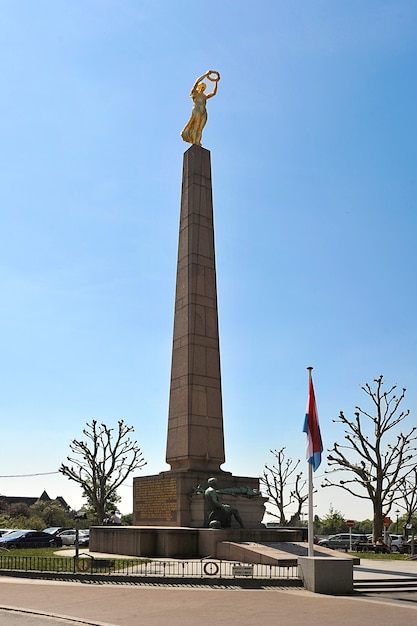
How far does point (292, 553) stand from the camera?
2036 centimetres

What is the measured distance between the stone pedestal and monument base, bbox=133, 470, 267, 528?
25.5 ft

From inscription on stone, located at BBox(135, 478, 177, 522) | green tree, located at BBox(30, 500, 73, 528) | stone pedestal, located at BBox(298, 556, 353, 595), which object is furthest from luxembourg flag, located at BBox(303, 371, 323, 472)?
green tree, located at BBox(30, 500, 73, 528)

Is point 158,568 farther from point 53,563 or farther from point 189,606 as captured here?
point 189,606

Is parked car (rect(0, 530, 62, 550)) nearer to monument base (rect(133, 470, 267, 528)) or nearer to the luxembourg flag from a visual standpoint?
monument base (rect(133, 470, 267, 528))

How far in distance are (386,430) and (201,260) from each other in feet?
73.0

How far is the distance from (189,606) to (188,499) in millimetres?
10526

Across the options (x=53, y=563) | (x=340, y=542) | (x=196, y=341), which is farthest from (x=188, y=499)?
(x=340, y=542)

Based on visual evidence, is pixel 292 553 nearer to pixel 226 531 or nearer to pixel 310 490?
pixel 226 531

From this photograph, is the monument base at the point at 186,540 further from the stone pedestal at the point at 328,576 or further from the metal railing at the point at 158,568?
the stone pedestal at the point at 328,576

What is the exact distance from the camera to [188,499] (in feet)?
78.2

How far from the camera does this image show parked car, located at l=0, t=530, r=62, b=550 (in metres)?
36.2

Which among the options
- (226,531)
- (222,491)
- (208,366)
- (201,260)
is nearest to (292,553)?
(226,531)

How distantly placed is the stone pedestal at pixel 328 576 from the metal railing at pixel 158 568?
0.97 metres

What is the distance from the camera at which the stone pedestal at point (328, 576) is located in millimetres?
15508
